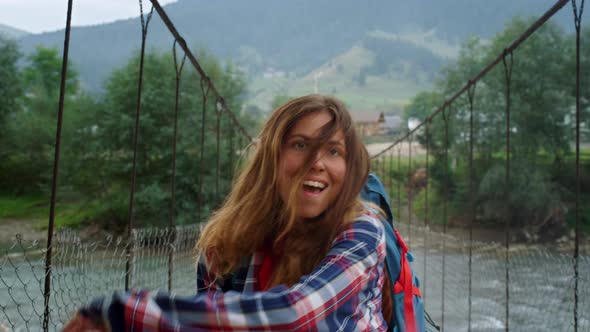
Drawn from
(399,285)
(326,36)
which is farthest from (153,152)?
(326,36)

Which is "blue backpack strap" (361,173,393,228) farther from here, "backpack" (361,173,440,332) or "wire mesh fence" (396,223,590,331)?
"wire mesh fence" (396,223,590,331)

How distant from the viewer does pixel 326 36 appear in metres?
103

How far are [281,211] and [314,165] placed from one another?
86 mm

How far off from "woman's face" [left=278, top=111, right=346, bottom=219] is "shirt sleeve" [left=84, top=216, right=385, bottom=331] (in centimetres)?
9

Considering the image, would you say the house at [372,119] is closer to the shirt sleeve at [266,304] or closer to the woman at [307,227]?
the woman at [307,227]

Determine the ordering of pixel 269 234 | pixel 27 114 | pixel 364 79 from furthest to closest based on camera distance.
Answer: pixel 364 79, pixel 27 114, pixel 269 234

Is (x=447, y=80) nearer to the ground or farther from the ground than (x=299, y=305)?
farther from the ground

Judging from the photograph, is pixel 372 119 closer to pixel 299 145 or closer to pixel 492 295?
pixel 492 295

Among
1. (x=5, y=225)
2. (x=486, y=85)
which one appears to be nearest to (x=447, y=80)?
(x=486, y=85)

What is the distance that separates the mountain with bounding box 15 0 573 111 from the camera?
6662 centimetres

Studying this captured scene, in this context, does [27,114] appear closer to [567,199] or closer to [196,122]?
[196,122]

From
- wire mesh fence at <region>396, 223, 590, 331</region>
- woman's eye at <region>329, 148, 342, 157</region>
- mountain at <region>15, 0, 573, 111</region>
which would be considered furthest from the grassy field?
woman's eye at <region>329, 148, 342, 157</region>

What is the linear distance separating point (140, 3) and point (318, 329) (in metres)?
1.01

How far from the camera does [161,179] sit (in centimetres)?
1102
